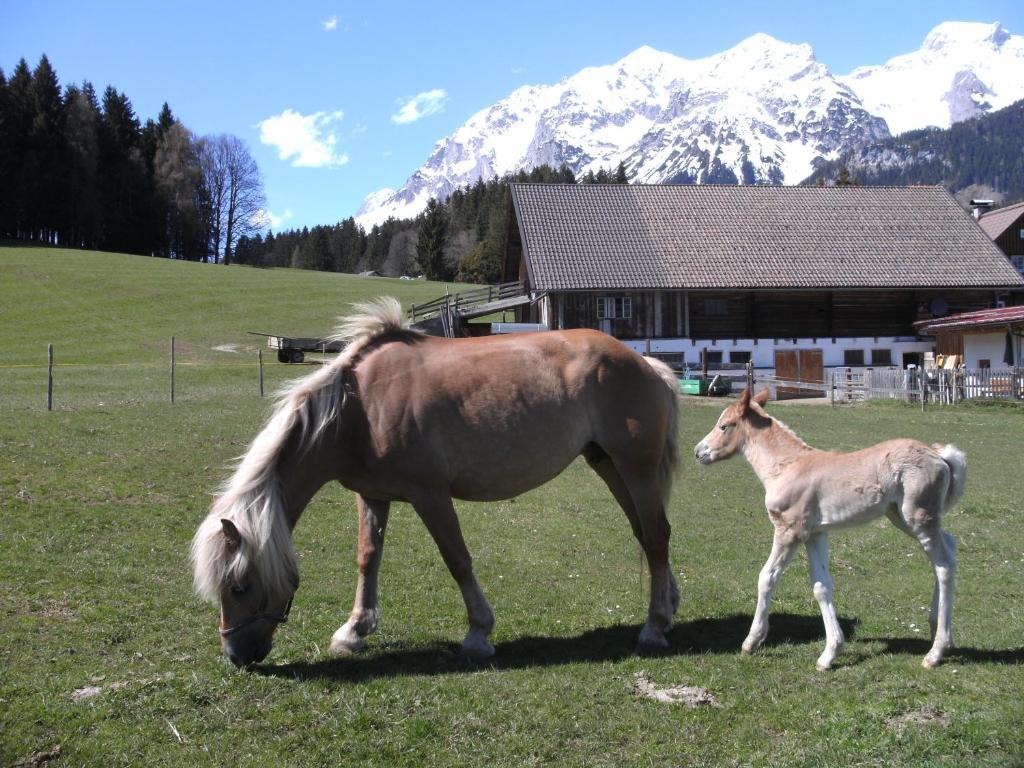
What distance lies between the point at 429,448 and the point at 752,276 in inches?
1308

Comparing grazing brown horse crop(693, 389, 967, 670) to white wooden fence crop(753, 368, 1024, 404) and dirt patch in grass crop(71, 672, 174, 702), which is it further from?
white wooden fence crop(753, 368, 1024, 404)

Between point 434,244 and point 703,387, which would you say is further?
point 434,244

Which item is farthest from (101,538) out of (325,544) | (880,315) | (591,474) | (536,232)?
(880,315)

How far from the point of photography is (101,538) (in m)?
8.09

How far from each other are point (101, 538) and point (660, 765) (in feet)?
20.7

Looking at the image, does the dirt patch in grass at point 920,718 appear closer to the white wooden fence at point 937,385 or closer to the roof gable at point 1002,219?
the white wooden fence at point 937,385

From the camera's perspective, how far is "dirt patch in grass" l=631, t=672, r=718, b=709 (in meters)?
4.79

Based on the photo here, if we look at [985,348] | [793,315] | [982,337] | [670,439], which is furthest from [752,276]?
[670,439]

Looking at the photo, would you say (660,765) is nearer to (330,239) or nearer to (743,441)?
(743,441)

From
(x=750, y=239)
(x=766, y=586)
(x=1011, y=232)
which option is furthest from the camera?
(x=1011, y=232)

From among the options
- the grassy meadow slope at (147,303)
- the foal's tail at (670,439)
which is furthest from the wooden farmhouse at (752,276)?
the foal's tail at (670,439)

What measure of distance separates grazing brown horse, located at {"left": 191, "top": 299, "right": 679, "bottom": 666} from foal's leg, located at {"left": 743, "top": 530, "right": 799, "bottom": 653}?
634 mm

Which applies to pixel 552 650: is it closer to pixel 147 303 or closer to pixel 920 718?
pixel 920 718

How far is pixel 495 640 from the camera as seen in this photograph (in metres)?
6.00
